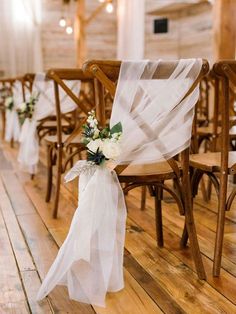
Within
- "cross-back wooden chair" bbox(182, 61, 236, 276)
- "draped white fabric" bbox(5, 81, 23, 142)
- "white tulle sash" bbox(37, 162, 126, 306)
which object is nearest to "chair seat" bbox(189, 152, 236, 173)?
"cross-back wooden chair" bbox(182, 61, 236, 276)

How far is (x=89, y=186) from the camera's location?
1797mm

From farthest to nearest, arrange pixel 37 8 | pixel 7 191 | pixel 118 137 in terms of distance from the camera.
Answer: pixel 37 8 < pixel 7 191 < pixel 118 137

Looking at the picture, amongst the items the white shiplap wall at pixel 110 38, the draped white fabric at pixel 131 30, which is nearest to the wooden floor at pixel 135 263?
the white shiplap wall at pixel 110 38

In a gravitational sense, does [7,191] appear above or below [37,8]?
below

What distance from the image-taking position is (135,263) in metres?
2.17

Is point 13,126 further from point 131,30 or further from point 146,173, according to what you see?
point 146,173

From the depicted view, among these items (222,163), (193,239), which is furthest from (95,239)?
(222,163)

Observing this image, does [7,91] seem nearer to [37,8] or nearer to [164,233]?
[37,8]

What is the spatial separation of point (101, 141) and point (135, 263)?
697mm

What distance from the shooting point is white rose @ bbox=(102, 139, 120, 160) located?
5.74 feet

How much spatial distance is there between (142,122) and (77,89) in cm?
187

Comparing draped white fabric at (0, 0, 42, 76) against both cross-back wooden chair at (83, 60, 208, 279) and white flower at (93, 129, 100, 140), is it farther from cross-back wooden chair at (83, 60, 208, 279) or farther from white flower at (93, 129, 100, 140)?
white flower at (93, 129, 100, 140)

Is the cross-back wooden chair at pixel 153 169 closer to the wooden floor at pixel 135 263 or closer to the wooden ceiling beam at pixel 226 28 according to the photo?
the wooden floor at pixel 135 263

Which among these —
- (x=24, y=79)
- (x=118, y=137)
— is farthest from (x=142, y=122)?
(x=24, y=79)
